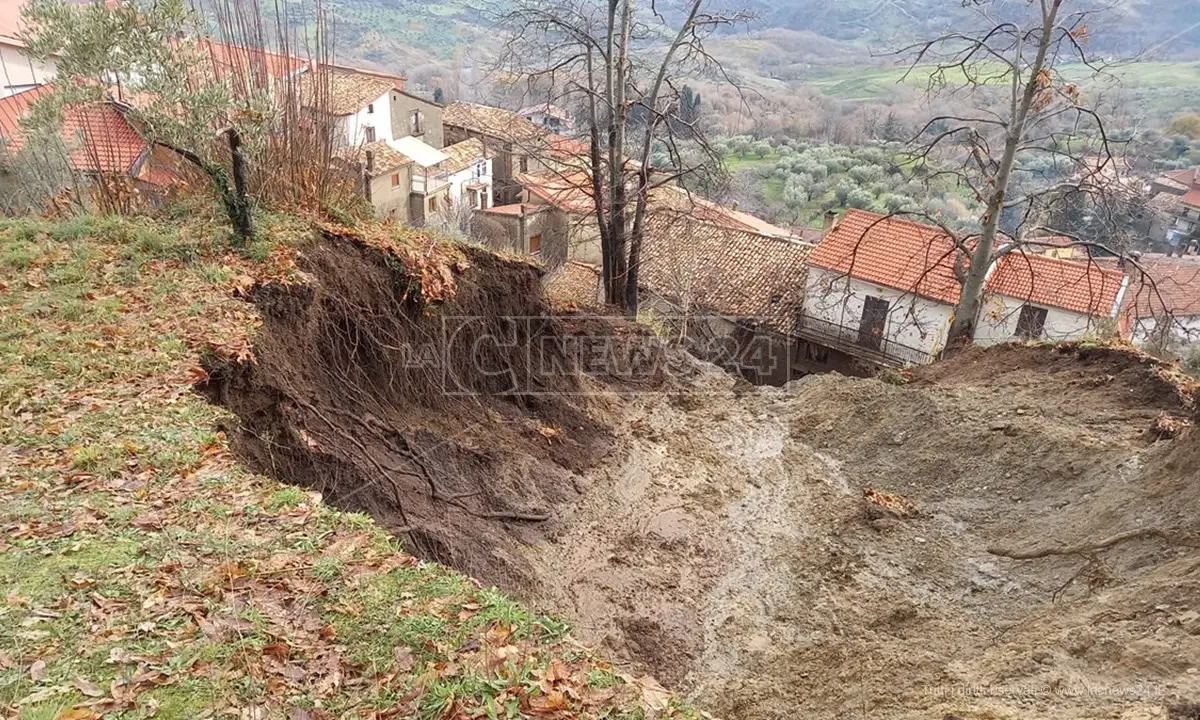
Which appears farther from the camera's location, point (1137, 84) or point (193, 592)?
point (1137, 84)

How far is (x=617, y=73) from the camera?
11805mm

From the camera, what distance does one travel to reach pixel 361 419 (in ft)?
21.9

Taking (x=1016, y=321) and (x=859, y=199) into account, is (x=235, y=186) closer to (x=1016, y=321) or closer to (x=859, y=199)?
(x=1016, y=321)

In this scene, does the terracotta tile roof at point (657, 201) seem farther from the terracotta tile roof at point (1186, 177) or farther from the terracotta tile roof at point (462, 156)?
the terracotta tile roof at point (1186, 177)

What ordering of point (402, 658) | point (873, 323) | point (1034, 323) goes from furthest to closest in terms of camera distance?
1. point (873, 323)
2. point (1034, 323)
3. point (402, 658)

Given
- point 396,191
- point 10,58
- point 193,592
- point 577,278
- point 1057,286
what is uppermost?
point 10,58

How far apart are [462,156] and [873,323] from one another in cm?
2093

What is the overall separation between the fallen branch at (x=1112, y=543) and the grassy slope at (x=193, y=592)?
4320 millimetres

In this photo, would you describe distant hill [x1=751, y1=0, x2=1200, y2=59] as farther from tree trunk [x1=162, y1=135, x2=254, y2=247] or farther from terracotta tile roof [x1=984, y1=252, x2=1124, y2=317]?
tree trunk [x1=162, y1=135, x2=254, y2=247]

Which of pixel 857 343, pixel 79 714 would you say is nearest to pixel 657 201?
pixel 857 343

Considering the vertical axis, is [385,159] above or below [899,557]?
above

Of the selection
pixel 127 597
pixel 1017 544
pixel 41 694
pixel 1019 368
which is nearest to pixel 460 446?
pixel 127 597

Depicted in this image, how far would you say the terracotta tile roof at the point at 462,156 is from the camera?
31.3 metres

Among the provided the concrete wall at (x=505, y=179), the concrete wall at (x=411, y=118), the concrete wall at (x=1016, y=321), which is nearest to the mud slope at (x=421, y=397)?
the concrete wall at (x=1016, y=321)
